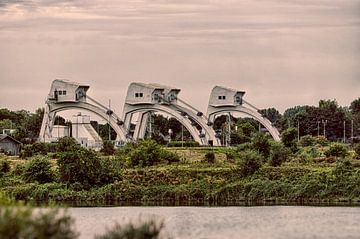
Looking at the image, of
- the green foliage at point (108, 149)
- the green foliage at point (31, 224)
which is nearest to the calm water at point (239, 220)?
the green foliage at point (31, 224)

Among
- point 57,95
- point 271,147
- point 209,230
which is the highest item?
point 57,95

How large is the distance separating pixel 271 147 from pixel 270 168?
9.31 meters

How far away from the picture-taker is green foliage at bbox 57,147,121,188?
7519 cm

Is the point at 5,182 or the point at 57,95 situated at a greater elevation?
the point at 57,95

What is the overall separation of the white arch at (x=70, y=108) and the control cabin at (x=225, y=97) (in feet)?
51.6

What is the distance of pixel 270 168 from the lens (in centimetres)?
7644

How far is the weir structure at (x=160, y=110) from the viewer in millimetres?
135750

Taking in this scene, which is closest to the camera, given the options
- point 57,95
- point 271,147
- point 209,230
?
point 209,230

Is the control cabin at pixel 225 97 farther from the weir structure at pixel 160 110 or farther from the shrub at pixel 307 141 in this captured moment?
the shrub at pixel 307 141

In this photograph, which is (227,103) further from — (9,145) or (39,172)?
(39,172)

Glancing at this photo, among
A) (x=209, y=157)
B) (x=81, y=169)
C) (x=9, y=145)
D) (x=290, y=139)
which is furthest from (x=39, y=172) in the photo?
(x=9, y=145)

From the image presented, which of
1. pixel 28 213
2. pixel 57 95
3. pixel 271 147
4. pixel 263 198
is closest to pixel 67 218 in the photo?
pixel 28 213

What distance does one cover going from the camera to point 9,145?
371ft

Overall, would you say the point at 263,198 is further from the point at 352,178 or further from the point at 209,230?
the point at 209,230
